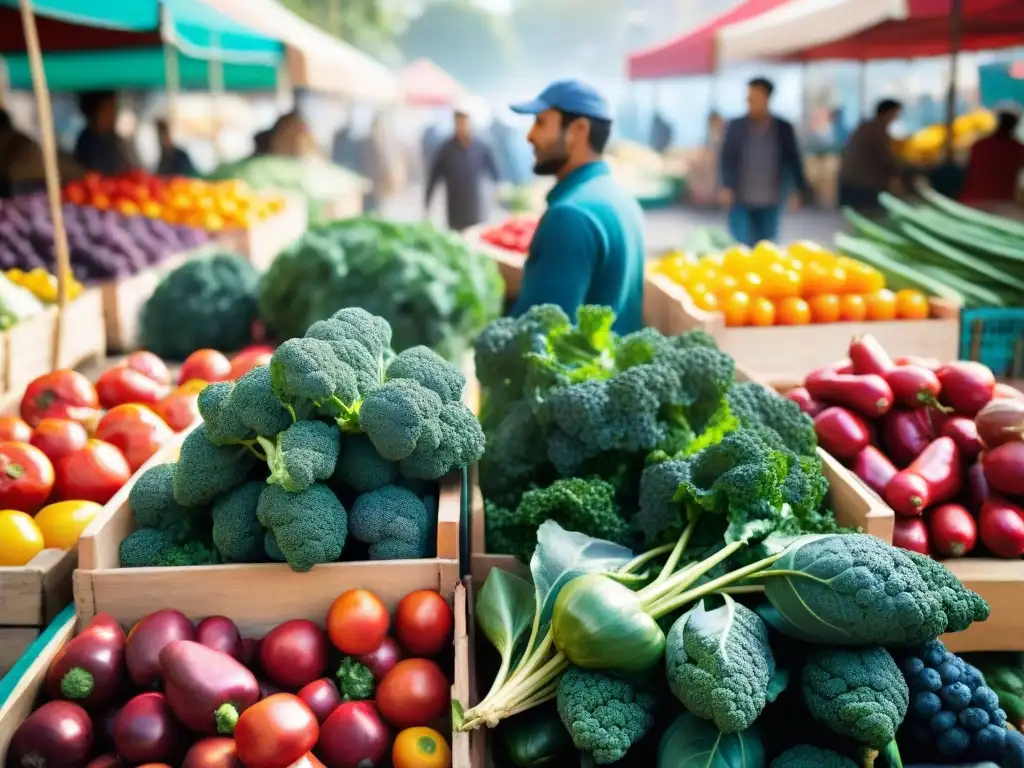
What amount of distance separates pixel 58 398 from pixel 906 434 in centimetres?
255

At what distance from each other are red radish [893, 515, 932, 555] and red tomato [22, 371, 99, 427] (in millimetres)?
2346

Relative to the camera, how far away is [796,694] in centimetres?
182

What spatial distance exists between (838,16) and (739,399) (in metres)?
5.92

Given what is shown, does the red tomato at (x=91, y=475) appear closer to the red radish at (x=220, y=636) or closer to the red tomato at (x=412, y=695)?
the red radish at (x=220, y=636)

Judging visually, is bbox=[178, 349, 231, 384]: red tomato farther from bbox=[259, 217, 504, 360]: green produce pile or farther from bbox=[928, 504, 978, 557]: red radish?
bbox=[928, 504, 978, 557]: red radish

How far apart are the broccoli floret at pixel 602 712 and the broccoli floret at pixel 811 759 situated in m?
0.25

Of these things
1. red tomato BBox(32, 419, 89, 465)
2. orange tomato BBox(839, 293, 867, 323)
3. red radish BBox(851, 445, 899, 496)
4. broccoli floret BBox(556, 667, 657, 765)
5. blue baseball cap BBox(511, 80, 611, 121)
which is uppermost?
blue baseball cap BBox(511, 80, 611, 121)

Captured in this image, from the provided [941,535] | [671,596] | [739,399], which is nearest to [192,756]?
[671,596]

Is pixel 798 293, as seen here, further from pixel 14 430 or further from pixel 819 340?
pixel 14 430

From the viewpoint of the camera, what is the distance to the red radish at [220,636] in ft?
6.39

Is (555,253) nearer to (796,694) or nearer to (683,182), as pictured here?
(796,694)

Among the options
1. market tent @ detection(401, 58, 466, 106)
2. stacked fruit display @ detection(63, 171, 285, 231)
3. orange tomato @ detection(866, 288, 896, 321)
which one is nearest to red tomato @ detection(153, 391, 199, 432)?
orange tomato @ detection(866, 288, 896, 321)

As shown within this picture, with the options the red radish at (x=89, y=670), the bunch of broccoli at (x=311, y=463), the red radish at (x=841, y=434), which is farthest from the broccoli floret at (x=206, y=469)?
the red radish at (x=841, y=434)

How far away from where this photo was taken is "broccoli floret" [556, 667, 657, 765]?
5.51 ft
